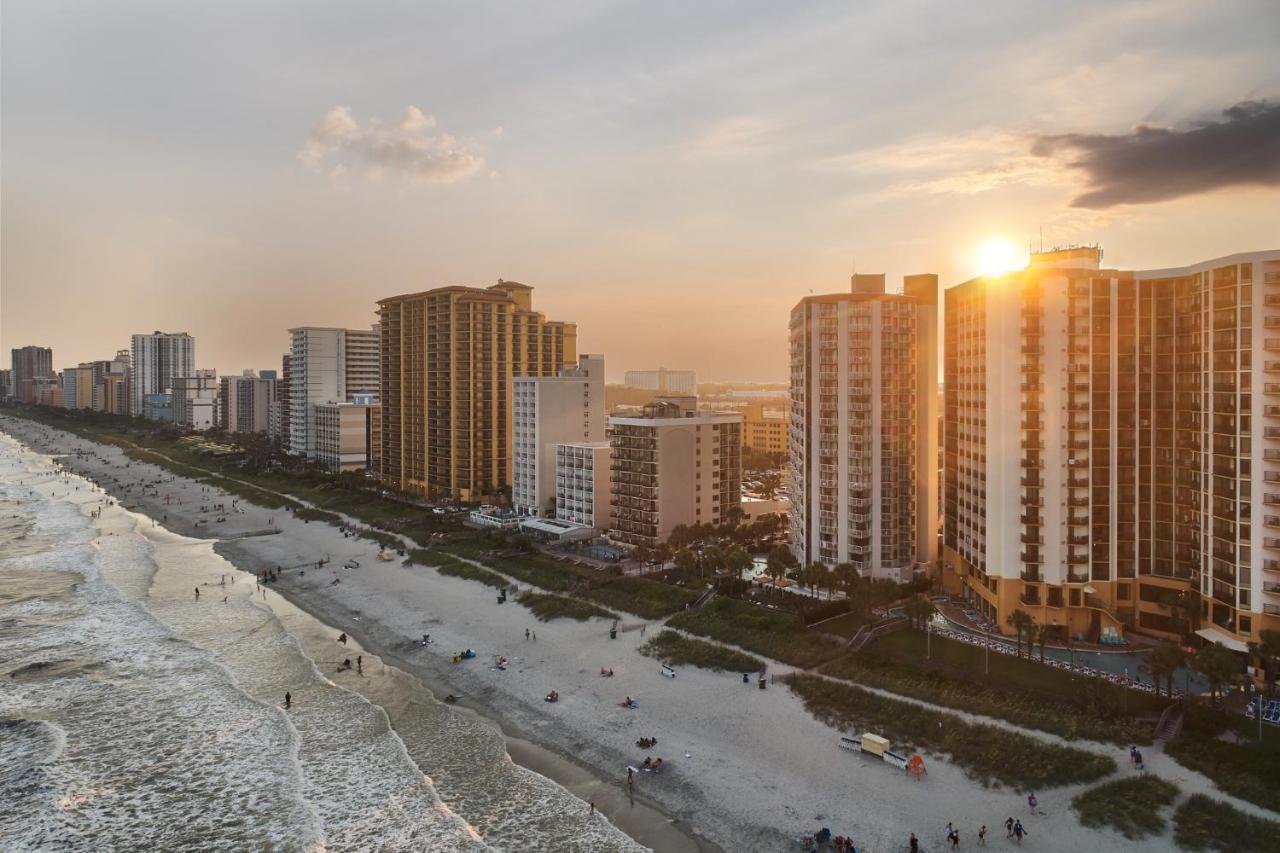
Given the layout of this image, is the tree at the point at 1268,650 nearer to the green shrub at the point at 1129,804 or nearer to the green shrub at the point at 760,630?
the green shrub at the point at 1129,804

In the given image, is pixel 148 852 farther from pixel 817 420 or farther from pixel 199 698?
pixel 817 420

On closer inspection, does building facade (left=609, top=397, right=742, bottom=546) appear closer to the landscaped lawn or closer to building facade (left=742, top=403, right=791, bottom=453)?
the landscaped lawn

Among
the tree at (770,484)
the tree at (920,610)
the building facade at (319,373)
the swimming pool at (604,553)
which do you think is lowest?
the swimming pool at (604,553)

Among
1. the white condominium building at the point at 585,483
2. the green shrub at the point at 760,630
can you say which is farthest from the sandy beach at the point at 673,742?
the white condominium building at the point at 585,483

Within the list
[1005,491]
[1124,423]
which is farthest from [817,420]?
[1124,423]

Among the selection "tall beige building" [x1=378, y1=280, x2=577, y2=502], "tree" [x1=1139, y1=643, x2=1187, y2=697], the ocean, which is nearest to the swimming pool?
the ocean

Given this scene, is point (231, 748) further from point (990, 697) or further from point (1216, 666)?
point (1216, 666)
